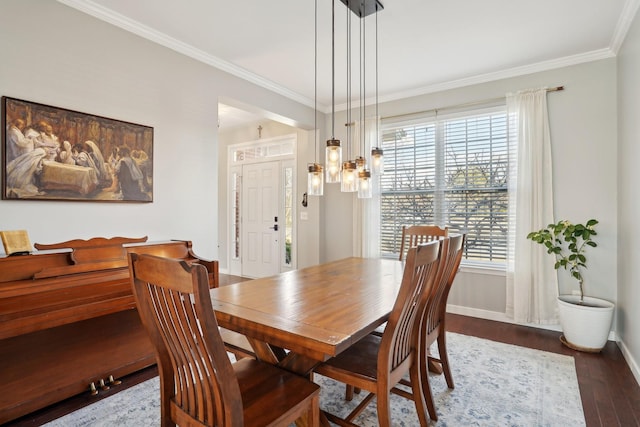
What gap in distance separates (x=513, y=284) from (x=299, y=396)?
3065 mm

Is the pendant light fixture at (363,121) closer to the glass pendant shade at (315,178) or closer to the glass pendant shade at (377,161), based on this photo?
the glass pendant shade at (377,161)

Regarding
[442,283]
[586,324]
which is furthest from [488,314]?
[442,283]

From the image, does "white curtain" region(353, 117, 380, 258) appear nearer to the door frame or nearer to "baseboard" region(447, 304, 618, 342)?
"baseboard" region(447, 304, 618, 342)

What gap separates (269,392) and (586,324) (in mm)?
2881

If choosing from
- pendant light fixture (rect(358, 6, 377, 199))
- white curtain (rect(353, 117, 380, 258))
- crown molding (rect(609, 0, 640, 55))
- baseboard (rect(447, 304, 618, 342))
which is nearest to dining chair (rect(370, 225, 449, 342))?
pendant light fixture (rect(358, 6, 377, 199))

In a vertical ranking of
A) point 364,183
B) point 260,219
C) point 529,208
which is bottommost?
point 260,219

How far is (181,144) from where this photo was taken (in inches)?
124

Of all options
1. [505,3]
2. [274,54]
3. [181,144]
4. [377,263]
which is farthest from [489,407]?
[274,54]

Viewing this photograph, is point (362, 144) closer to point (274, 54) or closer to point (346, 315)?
point (274, 54)

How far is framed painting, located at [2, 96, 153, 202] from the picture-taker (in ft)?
7.00

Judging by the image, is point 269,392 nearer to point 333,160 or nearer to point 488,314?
point 333,160

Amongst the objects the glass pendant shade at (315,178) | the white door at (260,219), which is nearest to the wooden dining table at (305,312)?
the glass pendant shade at (315,178)

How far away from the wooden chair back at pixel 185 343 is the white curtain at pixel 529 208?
3.35 meters

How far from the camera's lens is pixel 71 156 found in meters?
2.38
